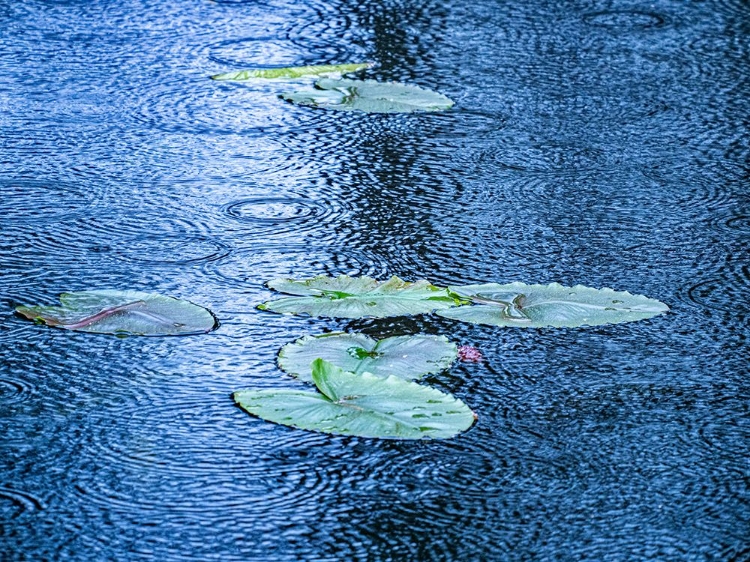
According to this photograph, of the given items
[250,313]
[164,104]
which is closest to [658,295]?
[250,313]

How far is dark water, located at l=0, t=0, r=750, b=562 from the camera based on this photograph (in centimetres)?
170

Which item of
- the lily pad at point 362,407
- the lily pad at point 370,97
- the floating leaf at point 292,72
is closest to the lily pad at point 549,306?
the lily pad at point 362,407

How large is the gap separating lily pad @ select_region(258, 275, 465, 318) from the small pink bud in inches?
6.5

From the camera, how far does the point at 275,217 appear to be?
291 cm

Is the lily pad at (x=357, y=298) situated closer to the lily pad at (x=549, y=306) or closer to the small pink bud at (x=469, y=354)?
the lily pad at (x=549, y=306)

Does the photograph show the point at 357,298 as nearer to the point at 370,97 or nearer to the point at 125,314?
the point at 125,314

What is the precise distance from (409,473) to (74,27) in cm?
323

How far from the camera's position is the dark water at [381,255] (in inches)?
66.7

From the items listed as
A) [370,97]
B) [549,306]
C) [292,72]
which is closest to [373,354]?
[549,306]

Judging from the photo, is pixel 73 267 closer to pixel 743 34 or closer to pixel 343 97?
pixel 343 97

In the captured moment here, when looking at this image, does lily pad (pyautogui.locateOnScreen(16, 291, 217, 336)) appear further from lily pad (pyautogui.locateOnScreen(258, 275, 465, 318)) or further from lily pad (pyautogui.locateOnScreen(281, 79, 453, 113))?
lily pad (pyautogui.locateOnScreen(281, 79, 453, 113))

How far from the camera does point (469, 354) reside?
2.22 metres

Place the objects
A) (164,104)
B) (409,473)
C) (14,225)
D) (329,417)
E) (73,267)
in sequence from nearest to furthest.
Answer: (409,473), (329,417), (73,267), (14,225), (164,104)

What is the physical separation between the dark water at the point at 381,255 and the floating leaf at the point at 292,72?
0.10 m
